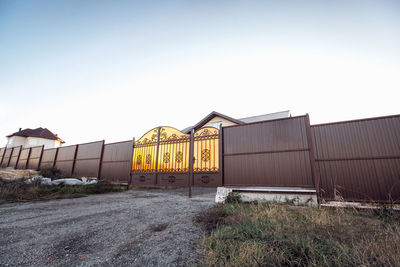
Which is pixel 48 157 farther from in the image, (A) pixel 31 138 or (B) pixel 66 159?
(A) pixel 31 138

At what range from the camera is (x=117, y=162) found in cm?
776

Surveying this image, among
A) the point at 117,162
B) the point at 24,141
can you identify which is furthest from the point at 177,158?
the point at 24,141

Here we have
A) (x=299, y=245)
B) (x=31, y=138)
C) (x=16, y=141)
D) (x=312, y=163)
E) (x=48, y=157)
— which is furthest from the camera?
(x=31, y=138)

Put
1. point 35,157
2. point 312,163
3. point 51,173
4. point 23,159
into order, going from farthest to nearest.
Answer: point 23,159, point 35,157, point 51,173, point 312,163

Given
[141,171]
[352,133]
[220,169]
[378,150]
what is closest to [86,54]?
[141,171]

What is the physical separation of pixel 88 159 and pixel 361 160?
11706 mm

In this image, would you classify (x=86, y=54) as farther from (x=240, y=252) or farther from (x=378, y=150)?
(x=378, y=150)

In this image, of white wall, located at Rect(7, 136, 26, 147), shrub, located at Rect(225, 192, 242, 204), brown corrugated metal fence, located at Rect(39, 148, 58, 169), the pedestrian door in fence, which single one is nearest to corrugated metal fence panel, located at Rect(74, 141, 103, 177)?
brown corrugated metal fence, located at Rect(39, 148, 58, 169)

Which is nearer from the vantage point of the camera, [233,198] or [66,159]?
[233,198]

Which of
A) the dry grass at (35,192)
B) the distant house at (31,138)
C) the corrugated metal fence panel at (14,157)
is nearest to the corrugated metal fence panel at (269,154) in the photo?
the dry grass at (35,192)

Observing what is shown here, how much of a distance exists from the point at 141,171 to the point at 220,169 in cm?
351

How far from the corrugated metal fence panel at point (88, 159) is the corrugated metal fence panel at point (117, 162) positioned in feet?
1.72

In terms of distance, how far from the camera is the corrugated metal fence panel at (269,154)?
424 cm

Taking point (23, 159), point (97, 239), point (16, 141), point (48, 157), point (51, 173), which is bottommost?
point (97, 239)
